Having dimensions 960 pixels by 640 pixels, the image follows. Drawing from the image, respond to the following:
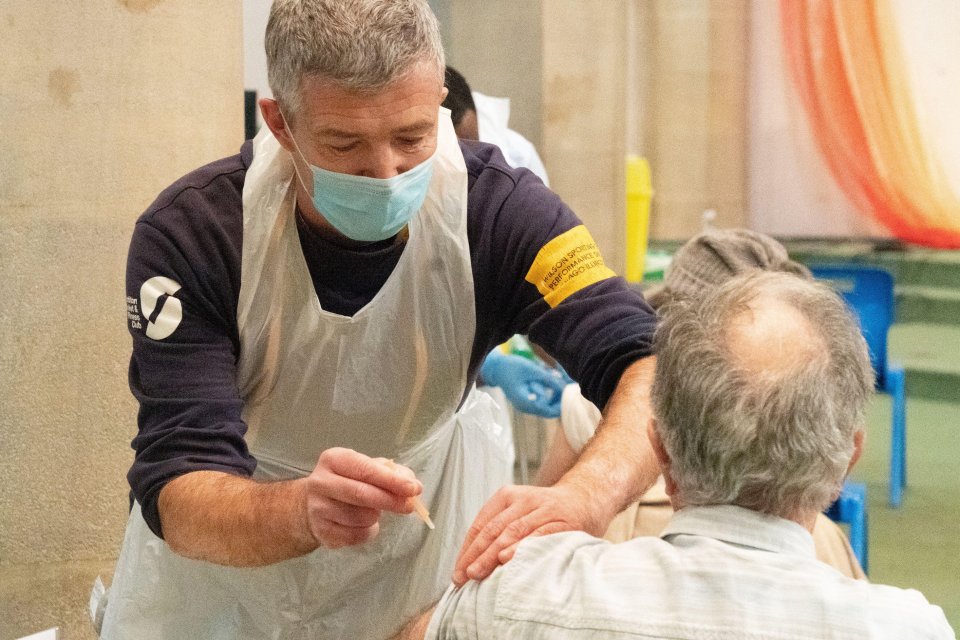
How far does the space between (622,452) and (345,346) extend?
474mm

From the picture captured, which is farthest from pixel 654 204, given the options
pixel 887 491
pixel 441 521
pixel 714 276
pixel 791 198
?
pixel 441 521

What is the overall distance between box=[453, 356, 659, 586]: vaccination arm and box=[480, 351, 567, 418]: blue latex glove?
1.82 metres

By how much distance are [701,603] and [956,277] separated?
284 inches

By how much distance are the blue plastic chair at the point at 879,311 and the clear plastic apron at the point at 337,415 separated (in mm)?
3370

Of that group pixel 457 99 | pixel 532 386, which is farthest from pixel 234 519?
pixel 457 99

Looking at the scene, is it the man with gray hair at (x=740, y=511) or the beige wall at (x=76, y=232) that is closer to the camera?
the man with gray hair at (x=740, y=511)

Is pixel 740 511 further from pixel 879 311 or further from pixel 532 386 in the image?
pixel 879 311

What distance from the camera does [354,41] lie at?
1.51 metres

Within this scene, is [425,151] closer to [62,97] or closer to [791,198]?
[62,97]

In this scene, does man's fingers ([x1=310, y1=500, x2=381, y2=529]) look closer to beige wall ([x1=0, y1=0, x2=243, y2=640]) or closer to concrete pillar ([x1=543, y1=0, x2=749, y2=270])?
beige wall ([x1=0, y1=0, x2=243, y2=640])

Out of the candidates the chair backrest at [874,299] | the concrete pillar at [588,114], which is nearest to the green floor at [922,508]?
the chair backrest at [874,299]

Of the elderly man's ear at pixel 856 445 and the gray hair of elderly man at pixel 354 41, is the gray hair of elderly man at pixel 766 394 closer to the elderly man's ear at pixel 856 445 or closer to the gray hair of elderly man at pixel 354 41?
the elderly man's ear at pixel 856 445

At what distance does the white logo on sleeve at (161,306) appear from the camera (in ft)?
5.25

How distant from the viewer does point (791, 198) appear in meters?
8.64
